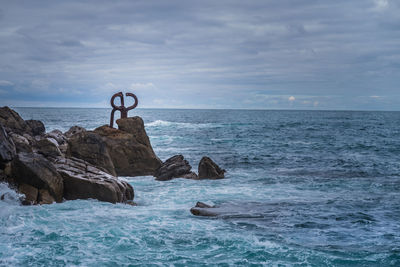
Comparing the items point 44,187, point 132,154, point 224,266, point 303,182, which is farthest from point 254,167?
point 224,266

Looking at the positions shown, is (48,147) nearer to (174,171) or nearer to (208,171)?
(174,171)

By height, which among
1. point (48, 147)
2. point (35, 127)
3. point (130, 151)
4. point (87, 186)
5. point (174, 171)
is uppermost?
point (35, 127)

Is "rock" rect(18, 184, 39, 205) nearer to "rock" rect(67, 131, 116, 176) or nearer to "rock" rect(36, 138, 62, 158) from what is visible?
"rock" rect(36, 138, 62, 158)

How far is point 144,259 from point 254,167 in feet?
47.1

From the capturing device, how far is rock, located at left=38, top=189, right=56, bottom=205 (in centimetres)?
1105

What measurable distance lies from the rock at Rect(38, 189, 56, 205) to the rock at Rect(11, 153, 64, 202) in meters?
0.08

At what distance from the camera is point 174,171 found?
17.8 meters

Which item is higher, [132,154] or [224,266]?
[132,154]

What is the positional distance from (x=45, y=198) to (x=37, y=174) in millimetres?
716

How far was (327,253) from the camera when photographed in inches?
324

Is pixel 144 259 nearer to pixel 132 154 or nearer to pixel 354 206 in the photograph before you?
pixel 354 206

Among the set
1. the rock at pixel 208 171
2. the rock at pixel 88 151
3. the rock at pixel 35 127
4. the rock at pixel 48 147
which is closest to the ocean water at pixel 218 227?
the rock at pixel 208 171

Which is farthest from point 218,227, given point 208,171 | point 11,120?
point 11,120

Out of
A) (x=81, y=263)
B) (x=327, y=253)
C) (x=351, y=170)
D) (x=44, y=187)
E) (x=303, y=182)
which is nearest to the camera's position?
(x=81, y=263)
